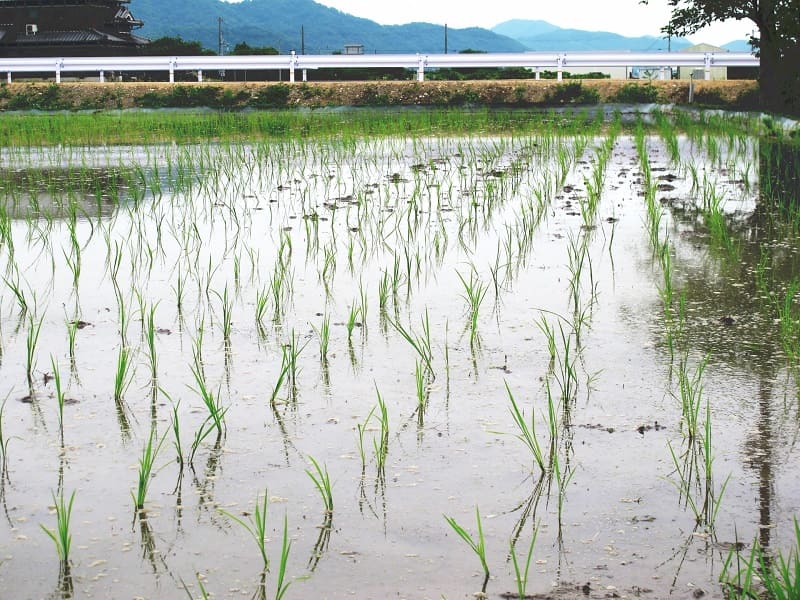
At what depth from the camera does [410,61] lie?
28.4 meters

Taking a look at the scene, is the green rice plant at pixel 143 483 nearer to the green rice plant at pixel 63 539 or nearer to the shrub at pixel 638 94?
the green rice plant at pixel 63 539

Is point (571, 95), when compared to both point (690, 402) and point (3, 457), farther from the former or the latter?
point (3, 457)

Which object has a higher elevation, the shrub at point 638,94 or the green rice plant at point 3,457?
the shrub at point 638,94

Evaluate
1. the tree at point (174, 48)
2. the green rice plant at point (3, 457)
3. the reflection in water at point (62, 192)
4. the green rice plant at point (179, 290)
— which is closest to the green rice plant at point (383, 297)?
the green rice plant at point (179, 290)

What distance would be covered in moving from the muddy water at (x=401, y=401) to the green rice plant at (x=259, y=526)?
0.02 meters

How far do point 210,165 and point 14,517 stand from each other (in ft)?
30.0

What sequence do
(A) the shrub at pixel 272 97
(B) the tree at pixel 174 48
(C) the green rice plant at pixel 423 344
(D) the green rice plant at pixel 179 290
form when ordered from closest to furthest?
1. (C) the green rice plant at pixel 423 344
2. (D) the green rice plant at pixel 179 290
3. (A) the shrub at pixel 272 97
4. (B) the tree at pixel 174 48

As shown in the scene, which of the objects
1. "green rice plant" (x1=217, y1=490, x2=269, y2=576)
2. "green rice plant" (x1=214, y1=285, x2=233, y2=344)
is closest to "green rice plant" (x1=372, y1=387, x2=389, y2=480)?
"green rice plant" (x1=217, y1=490, x2=269, y2=576)

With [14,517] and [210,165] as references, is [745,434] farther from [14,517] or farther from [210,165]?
[210,165]

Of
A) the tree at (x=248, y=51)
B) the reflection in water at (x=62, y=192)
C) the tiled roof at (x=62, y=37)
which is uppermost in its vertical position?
the tiled roof at (x=62, y=37)

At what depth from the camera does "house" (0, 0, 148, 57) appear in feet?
185

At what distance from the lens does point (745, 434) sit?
333cm

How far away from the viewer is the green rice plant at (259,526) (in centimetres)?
242

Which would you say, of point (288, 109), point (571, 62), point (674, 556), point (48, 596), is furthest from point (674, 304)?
point (571, 62)
